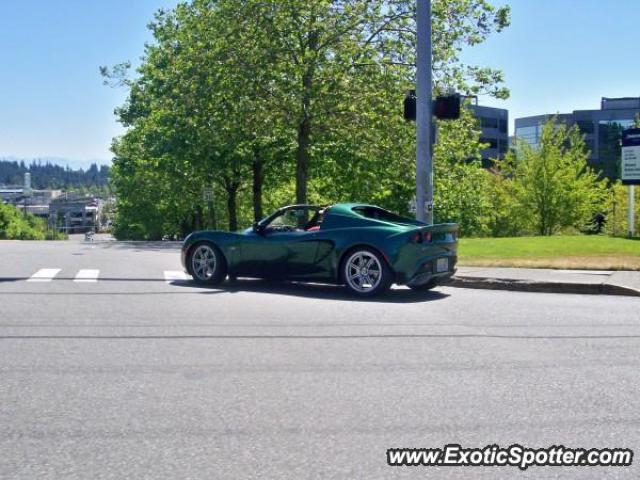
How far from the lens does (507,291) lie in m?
12.1

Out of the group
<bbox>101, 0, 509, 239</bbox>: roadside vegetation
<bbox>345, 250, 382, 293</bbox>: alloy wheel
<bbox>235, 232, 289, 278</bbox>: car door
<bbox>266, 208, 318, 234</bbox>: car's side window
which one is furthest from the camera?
<bbox>101, 0, 509, 239</bbox>: roadside vegetation

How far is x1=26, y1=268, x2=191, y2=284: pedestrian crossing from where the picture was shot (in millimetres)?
13062

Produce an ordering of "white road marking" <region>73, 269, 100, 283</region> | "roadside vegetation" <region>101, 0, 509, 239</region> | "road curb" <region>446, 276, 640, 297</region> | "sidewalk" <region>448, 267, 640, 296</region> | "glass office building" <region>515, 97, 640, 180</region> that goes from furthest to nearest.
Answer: "glass office building" <region>515, 97, 640, 180</region>
"roadside vegetation" <region>101, 0, 509, 239</region>
"white road marking" <region>73, 269, 100, 283</region>
"sidewalk" <region>448, 267, 640, 296</region>
"road curb" <region>446, 276, 640, 297</region>

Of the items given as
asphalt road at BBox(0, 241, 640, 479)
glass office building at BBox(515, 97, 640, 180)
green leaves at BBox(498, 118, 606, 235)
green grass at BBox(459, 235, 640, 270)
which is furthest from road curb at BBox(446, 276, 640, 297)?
glass office building at BBox(515, 97, 640, 180)

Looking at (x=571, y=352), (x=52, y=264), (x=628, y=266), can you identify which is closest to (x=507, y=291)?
(x=628, y=266)

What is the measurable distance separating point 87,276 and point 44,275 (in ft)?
2.55

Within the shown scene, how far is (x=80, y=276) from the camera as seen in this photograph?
1372 centimetres

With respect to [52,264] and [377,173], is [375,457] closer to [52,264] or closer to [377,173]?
[52,264]

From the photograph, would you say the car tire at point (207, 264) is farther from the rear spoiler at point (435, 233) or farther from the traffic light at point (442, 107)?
the traffic light at point (442, 107)

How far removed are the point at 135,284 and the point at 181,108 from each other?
21041 millimetres

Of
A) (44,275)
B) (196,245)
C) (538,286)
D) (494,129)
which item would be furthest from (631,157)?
(494,129)

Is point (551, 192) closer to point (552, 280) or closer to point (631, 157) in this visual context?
point (631, 157)

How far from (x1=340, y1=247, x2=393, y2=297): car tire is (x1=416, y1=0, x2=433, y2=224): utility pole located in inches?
145

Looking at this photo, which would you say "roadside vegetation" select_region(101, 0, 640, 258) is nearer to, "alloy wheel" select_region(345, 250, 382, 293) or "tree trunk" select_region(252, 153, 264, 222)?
"tree trunk" select_region(252, 153, 264, 222)
